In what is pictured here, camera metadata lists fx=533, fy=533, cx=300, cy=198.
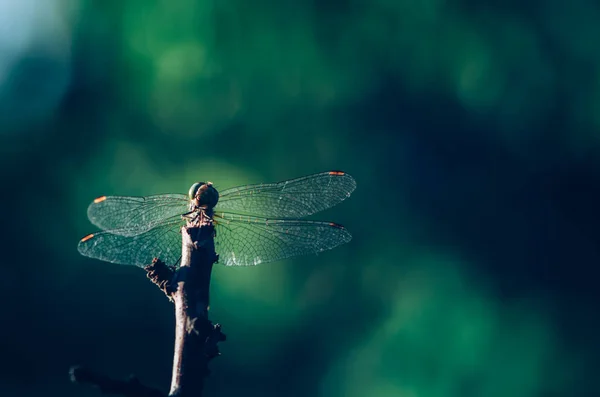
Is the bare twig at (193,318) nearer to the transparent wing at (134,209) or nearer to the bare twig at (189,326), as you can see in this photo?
the bare twig at (189,326)

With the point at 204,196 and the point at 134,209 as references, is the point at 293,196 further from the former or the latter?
the point at 134,209

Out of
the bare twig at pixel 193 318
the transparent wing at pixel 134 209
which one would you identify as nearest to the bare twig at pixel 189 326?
the bare twig at pixel 193 318

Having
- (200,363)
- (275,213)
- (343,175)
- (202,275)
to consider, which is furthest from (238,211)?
(200,363)

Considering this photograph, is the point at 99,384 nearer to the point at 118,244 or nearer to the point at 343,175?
the point at 118,244

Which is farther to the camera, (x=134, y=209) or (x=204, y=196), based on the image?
(x=134, y=209)

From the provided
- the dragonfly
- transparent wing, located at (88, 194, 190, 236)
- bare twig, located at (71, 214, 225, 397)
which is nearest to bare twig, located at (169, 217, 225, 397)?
bare twig, located at (71, 214, 225, 397)

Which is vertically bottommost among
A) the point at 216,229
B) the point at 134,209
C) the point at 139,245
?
the point at 139,245

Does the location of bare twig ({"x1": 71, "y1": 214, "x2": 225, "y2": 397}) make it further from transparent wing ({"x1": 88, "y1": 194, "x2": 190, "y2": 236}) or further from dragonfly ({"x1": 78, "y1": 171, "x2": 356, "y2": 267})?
transparent wing ({"x1": 88, "y1": 194, "x2": 190, "y2": 236})

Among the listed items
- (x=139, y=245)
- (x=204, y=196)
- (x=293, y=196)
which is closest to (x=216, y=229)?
(x=204, y=196)
